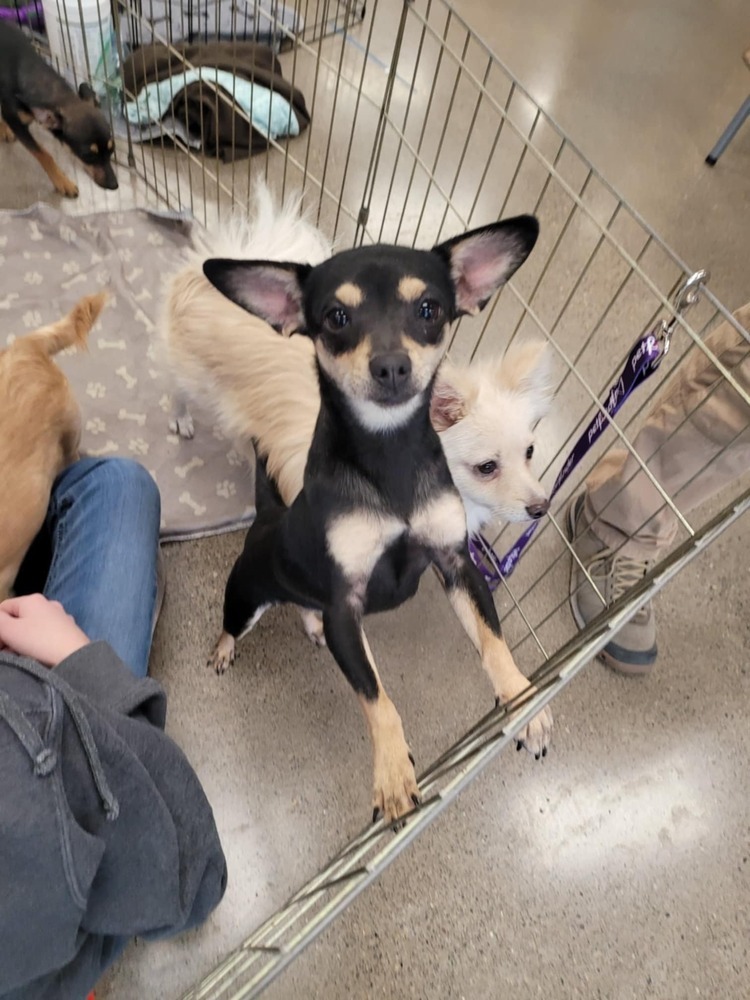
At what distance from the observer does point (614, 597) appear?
5.08 feet

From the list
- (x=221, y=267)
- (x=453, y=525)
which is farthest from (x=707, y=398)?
(x=221, y=267)

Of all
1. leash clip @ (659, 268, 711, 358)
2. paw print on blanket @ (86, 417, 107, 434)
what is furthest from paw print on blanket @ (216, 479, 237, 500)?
leash clip @ (659, 268, 711, 358)

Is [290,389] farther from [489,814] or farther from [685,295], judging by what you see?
[489,814]

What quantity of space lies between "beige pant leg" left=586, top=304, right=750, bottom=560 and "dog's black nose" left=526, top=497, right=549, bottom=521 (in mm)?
162

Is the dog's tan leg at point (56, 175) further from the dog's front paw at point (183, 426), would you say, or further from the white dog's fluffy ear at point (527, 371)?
the white dog's fluffy ear at point (527, 371)

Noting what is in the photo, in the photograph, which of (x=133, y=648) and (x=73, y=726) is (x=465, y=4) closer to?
(x=133, y=648)

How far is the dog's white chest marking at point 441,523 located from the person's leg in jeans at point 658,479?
0.27 m

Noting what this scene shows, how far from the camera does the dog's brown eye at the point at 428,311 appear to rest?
931 millimetres

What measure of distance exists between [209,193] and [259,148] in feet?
0.95

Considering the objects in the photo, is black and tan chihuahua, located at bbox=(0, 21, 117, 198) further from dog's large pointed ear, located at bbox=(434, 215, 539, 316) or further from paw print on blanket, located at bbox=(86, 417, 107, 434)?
dog's large pointed ear, located at bbox=(434, 215, 539, 316)

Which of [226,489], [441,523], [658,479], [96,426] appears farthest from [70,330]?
[658,479]

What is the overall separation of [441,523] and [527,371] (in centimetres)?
41

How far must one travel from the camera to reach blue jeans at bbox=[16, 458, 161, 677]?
115 cm

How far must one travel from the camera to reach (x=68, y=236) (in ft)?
6.93
